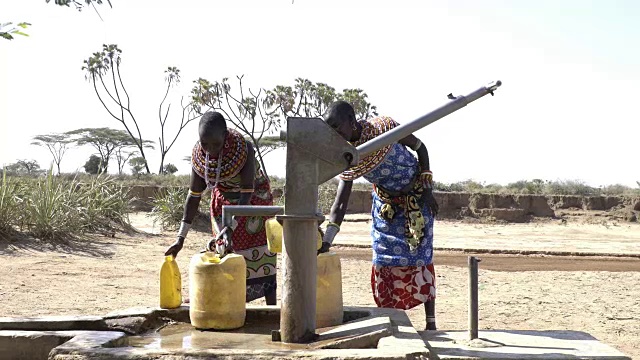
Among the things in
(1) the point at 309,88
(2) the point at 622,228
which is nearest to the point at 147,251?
(2) the point at 622,228

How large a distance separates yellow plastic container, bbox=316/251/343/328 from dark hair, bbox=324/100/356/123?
0.79 meters

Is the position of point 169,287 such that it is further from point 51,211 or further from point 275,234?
point 51,211

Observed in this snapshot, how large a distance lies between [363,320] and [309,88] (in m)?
30.5

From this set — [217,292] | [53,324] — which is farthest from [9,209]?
[217,292]

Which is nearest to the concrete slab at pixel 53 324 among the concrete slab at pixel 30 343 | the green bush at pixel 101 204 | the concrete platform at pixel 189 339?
the concrete platform at pixel 189 339

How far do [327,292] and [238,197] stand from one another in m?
1.40

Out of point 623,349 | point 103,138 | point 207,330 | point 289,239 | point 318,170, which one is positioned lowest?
point 623,349

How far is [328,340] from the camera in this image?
2986 millimetres

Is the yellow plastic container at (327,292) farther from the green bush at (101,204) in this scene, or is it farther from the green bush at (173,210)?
the green bush at (173,210)

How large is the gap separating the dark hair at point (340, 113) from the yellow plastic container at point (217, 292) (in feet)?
2.94

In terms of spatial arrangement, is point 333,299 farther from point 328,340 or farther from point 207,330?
point 207,330

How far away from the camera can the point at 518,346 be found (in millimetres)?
3146

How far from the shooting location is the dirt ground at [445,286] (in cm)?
577

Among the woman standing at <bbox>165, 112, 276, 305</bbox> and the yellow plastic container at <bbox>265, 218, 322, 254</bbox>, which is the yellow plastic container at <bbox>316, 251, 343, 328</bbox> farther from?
the woman standing at <bbox>165, 112, 276, 305</bbox>
